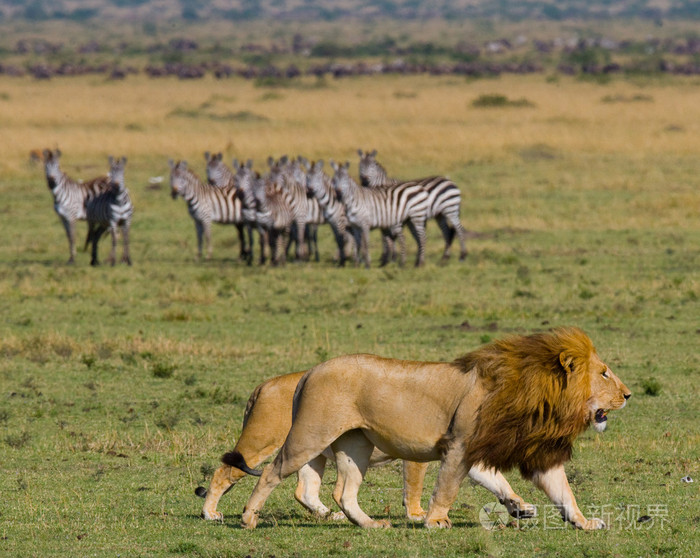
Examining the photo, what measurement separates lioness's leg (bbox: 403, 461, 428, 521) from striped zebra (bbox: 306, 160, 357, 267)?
46.5 feet

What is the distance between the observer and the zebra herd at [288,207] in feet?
70.5

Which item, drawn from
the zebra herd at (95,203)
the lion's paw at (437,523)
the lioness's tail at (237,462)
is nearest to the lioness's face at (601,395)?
the lion's paw at (437,523)

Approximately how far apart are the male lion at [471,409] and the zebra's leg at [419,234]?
14.3 m

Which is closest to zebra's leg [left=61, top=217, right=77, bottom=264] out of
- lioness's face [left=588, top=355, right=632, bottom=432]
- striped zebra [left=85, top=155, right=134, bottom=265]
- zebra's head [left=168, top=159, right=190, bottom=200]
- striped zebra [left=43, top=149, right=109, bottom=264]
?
striped zebra [left=43, top=149, right=109, bottom=264]

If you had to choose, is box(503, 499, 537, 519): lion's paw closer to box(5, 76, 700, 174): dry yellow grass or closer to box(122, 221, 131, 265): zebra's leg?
box(122, 221, 131, 265): zebra's leg

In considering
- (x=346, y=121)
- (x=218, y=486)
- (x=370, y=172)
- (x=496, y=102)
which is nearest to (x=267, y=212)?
(x=370, y=172)

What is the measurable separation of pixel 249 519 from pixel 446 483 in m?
1.24

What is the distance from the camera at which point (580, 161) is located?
3238 centimetres

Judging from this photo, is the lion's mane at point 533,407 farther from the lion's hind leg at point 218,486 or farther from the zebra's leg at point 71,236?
the zebra's leg at point 71,236

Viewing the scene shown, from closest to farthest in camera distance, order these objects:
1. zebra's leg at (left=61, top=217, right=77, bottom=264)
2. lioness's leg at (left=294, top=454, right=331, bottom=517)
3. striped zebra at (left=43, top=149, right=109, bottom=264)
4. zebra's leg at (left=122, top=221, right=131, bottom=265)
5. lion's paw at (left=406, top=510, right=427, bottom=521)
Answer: lion's paw at (left=406, top=510, right=427, bottom=521)
lioness's leg at (left=294, top=454, right=331, bottom=517)
zebra's leg at (left=122, top=221, right=131, bottom=265)
zebra's leg at (left=61, top=217, right=77, bottom=264)
striped zebra at (left=43, top=149, right=109, bottom=264)

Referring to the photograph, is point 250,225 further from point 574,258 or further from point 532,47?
point 532,47

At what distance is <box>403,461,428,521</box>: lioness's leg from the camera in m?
7.23

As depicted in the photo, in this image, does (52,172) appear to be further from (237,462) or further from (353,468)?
(353,468)

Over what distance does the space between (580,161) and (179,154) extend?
1143 centimetres
